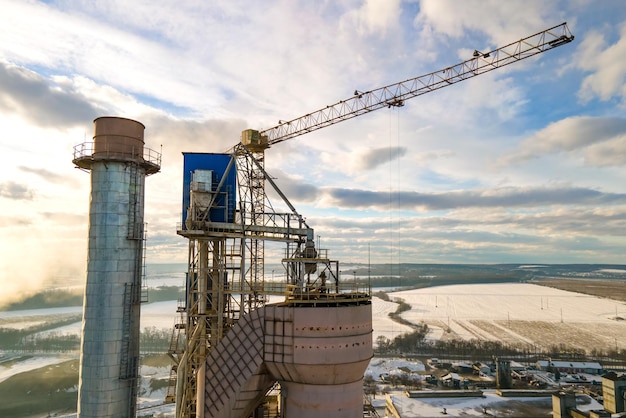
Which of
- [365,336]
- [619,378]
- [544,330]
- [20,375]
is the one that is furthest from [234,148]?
[544,330]

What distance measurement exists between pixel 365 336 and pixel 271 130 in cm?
3962

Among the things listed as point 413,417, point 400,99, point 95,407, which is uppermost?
point 400,99

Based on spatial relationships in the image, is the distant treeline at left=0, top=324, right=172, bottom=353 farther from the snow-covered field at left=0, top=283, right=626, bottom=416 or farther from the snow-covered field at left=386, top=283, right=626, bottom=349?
the snow-covered field at left=386, top=283, right=626, bottom=349

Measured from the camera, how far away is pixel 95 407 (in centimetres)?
2303

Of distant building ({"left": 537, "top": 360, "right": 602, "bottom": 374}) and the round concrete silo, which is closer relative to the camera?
the round concrete silo

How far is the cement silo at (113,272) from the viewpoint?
2334cm

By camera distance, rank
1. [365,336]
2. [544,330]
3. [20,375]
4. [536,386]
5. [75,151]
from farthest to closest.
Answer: [544,330]
[20,375]
[536,386]
[75,151]
[365,336]

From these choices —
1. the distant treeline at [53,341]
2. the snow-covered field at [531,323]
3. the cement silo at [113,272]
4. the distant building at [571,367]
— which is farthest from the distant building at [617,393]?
the distant treeline at [53,341]

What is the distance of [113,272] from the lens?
24.1 m

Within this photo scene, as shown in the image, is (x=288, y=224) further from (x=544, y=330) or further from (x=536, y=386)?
(x=544, y=330)

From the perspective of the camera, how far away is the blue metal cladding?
28188 mm

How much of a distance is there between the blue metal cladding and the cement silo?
10.7ft

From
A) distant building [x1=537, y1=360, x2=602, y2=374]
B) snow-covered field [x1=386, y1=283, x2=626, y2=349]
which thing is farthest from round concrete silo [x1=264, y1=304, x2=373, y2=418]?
snow-covered field [x1=386, y1=283, x2=626, y2=349]

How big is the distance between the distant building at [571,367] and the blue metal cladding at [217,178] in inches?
3386
